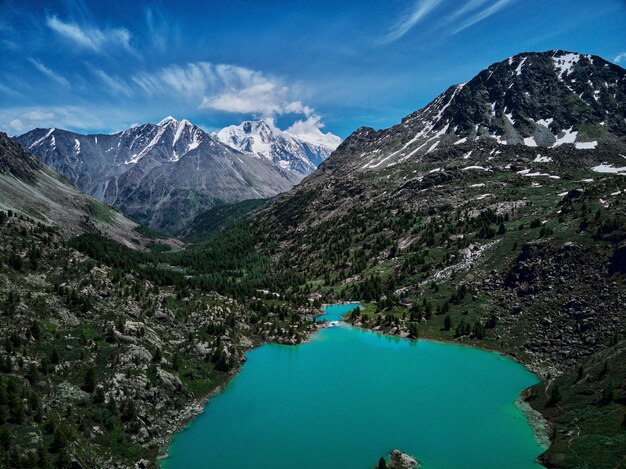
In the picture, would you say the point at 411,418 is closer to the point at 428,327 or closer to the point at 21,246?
the point at 428,327

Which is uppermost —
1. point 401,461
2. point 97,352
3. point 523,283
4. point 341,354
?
point 523,283

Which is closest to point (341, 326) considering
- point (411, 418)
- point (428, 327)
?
point (428, 327)

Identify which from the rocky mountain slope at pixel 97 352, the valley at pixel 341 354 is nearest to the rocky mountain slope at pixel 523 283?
the valley at pixel 341 354

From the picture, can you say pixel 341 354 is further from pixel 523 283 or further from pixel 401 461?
pixel 523 283

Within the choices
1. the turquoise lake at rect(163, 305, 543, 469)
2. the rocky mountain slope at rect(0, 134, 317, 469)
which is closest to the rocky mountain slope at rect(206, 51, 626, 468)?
the turquoise lake at rect(163, 305, 543, 469)

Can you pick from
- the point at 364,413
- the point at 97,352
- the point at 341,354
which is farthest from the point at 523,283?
the point at 97,352

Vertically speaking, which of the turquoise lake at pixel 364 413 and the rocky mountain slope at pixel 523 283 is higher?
the rocky mountain slope at pixel 523 283

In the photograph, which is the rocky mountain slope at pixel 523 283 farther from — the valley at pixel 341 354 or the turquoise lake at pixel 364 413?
the turquoise lake at pixel 364 413

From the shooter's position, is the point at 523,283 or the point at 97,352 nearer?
the point at 97,352
